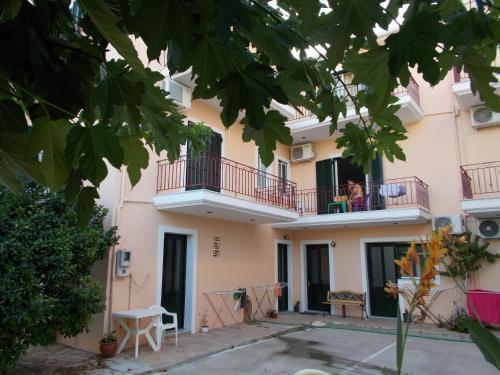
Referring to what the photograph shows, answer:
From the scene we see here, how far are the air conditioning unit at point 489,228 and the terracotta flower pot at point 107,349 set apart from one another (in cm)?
952

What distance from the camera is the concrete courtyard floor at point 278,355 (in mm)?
7031

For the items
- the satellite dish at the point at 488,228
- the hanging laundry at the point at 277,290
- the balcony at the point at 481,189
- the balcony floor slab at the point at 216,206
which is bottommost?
the hanging laundry at the point at 277,290

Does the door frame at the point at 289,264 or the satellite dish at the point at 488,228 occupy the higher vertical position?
the satellite dish at the point at 488,228

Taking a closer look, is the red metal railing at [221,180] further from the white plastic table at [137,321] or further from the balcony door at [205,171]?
the white plastic table at [137,321]

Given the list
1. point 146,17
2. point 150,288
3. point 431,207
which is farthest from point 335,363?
point 146,17

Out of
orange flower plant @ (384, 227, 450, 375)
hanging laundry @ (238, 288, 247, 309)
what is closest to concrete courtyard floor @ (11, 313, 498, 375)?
hanging laundry @ (238, 288, 247, 309)

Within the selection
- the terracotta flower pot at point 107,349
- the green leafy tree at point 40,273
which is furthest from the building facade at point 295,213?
the green leafy tree at point 40,273

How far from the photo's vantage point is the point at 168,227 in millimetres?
9781

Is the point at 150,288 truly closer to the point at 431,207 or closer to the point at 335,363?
the point at 335,363

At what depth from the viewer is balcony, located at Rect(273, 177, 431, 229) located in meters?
11.5

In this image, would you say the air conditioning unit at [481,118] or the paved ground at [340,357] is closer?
the paved ground at [340,357]

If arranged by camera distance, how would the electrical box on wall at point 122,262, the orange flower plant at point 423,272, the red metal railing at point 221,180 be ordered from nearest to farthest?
1. the orange flower plant at point 423,272
2. the electrical box on wall at point 122,262
3. the red metal railing at point 221,180

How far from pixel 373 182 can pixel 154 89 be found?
38.5ft

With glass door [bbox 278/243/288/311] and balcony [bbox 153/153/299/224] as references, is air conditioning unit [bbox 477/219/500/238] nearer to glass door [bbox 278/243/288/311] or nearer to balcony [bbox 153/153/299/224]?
balcony [bbox 153/153/299/224]
